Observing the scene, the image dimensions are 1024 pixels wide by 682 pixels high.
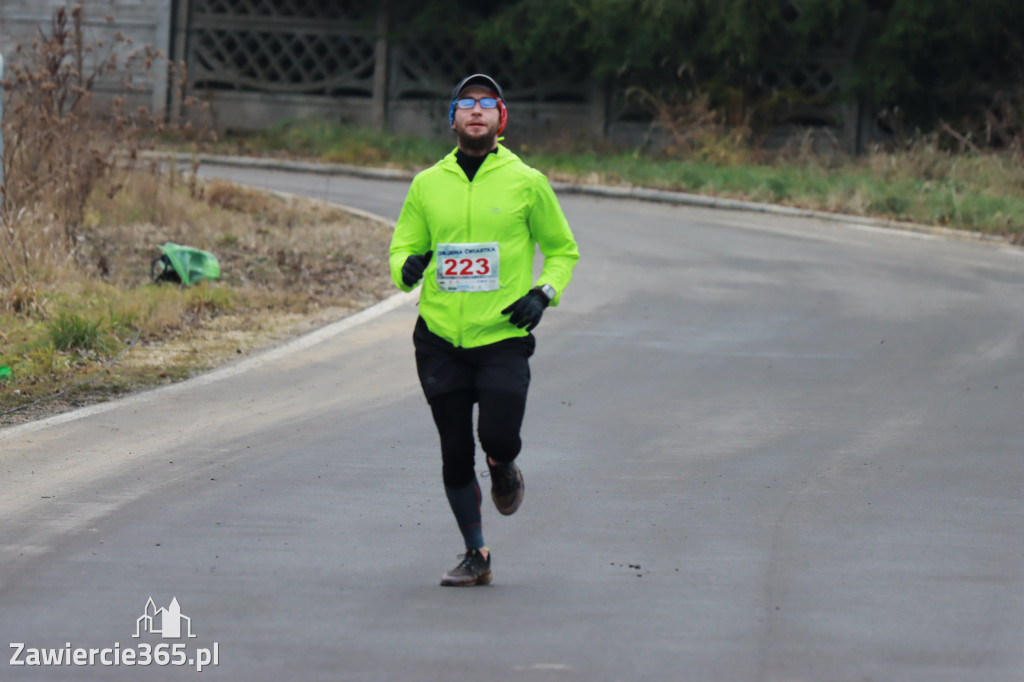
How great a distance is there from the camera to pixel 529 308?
586 cm

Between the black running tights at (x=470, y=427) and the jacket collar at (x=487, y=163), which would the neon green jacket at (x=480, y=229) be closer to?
the jacket collar at (x=487, y=163)

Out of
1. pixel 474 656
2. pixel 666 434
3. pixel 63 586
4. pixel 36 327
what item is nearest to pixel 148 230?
pixel 36 327

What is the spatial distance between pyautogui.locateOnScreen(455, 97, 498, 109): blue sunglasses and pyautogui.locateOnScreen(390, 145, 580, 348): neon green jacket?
0.54ft

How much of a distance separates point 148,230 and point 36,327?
16.3ft

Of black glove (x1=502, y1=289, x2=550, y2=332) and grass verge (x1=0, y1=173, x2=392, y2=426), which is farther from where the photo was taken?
grass verge (x1=0, y1=173, x2=392, y2=426)

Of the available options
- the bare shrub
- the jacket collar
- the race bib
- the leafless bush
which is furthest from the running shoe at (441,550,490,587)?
the leafless bush

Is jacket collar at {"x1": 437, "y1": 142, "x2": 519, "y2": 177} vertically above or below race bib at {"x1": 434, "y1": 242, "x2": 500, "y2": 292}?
above

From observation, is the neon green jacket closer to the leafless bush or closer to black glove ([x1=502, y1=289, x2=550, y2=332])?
black glove ([x1=502, y1=289, x2=550, y2=332])

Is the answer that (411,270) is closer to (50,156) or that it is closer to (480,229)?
(480,229)

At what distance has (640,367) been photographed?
11.1 metres

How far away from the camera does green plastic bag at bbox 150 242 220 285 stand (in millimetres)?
13820

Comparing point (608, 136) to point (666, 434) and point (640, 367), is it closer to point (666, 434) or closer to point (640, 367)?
point (640, 367)

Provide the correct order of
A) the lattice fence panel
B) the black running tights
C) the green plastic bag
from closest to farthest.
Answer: the black running tights, the green plastic bag, the lattice fence panel

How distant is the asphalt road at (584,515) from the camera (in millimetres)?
5301
